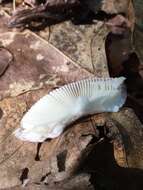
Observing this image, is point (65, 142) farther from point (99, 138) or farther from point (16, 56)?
point (16, 56)

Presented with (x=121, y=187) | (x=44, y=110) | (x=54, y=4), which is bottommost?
(x=121, y=187)

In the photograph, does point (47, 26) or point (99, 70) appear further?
point (47, 26)

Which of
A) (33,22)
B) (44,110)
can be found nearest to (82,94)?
(44,110)

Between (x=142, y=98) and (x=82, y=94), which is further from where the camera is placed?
(x=142, y=98)

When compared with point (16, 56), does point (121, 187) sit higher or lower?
lower

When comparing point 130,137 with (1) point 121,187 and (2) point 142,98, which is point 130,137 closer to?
(1) point 121,187

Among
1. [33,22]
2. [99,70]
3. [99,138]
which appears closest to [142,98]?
[99,70]

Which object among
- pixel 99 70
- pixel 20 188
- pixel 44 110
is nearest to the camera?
pixel 20 188

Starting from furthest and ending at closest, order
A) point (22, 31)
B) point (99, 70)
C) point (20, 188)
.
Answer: point (22, 31)
point (99, 70)
point (20, 188)

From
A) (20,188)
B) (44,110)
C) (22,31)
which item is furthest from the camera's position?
(22,31)
